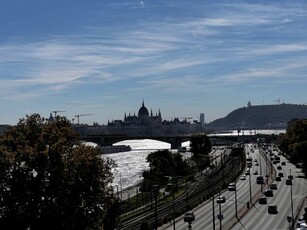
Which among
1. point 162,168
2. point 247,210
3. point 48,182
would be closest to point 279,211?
point 247,210

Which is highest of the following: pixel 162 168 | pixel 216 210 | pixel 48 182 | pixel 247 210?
pixel 48 182

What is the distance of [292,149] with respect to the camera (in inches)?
3565

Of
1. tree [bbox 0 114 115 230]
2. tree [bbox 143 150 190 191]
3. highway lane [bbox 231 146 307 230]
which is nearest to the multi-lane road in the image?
highway lane [bbox 231 146 307 230]

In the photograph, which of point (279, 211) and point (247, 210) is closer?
point (279, 211)

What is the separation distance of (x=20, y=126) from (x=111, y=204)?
629cm

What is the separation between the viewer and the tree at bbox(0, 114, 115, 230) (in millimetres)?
26266

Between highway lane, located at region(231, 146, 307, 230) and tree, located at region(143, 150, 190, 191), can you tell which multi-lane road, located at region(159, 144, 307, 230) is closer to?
highway lane, located at region(231, 146, 307, 230)

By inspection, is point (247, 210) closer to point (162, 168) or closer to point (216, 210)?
point (216, 210)

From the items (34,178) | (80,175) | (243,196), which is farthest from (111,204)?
(243,196)

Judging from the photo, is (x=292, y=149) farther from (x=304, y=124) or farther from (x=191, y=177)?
(x=191, y=177)

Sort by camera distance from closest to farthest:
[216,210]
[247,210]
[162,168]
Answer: [247,210], [216,210], [162,168]

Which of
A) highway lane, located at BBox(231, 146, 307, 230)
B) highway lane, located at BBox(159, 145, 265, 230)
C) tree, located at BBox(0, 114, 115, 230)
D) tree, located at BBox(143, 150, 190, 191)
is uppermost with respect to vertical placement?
tree, located at BBox(0, 114, 115, 230)

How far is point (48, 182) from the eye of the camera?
27.1m

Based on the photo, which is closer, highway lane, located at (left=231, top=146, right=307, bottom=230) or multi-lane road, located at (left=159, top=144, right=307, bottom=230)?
highway lane, located at (left=231, top=146, right=307, bottom=230)
